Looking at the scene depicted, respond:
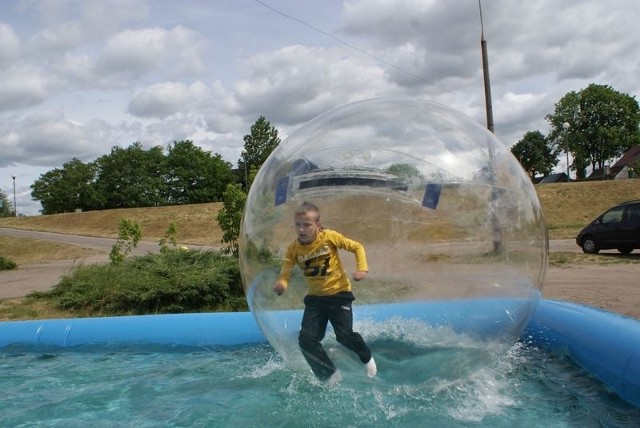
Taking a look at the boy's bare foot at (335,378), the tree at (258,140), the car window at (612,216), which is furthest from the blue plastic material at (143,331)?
the tree at (258,140)

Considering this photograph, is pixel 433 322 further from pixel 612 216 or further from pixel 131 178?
pixel 131 178

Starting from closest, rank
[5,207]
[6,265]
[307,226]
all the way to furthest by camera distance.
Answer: [307,226] < [6,265] < [5,207]

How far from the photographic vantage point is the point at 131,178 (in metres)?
72.0

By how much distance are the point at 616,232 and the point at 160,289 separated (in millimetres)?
12513

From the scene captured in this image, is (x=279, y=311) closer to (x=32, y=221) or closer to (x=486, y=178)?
(x=486, y=178)

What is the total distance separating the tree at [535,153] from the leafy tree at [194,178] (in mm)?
41093

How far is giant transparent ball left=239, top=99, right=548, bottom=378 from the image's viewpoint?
3730 mm

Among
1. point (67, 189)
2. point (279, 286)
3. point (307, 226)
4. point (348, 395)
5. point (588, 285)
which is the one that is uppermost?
point (67, 189)

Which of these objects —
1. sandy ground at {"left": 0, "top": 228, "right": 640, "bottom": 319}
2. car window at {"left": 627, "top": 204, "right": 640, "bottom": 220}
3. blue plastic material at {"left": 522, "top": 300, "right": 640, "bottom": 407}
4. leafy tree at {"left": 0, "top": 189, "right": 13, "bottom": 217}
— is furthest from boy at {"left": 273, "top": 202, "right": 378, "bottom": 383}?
leafy tree at {"left": 0, "top": 189, "right": 13, "bottom": 217}

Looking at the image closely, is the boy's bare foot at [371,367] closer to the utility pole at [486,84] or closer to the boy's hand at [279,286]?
the boy's hand at [279,286]

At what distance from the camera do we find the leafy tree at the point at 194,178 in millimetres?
70625

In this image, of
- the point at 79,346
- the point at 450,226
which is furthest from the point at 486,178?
the point at 79,346

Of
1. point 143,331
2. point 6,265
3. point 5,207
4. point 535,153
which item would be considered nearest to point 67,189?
point 5,207

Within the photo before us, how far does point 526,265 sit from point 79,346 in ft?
16.1
